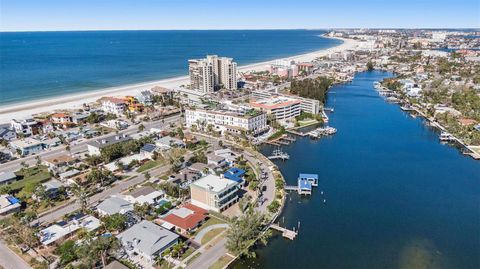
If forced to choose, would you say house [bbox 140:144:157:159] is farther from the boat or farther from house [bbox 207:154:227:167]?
the boat

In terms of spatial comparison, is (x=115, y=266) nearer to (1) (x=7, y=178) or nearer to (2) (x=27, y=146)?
(1) (x=7, y=178)

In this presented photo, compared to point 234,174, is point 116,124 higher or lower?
higher

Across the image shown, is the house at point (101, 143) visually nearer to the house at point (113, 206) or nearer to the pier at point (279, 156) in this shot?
the house at point (113, 206)

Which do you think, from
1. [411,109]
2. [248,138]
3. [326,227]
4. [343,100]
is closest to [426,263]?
[326,227]

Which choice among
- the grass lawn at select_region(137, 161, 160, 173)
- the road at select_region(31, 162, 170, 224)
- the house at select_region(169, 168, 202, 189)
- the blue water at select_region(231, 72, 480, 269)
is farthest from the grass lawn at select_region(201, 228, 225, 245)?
the grass lawn at select_region(137, 161, 160, 173)

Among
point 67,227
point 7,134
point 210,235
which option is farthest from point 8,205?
point 7,134

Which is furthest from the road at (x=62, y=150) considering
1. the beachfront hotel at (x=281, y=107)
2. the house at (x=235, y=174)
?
the house at (x=235, y=174)
